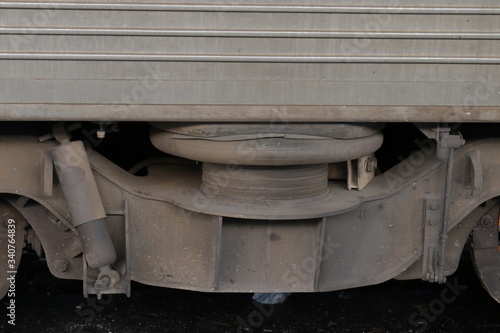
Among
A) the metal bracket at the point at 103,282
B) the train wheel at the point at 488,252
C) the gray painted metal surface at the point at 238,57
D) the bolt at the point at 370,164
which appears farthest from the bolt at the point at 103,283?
the train wheel at the point at 488,252

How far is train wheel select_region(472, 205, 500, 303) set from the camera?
341cm

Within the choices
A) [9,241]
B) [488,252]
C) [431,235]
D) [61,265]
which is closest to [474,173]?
[431,235]

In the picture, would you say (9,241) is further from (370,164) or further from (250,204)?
(370,164)

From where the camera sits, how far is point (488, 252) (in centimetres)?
343

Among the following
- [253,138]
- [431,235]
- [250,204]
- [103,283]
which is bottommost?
[103,283]

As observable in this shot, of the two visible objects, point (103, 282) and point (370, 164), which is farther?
point (370, 164)

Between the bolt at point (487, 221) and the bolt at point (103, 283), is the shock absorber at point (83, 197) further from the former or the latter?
the bolt at point (487, 221)

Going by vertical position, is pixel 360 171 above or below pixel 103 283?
above

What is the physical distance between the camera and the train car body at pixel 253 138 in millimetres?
2592

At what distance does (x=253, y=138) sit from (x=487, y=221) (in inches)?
57.7

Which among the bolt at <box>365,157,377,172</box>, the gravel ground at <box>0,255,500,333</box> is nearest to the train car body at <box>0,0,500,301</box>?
the bolt at <box>365,157,377,172</box>

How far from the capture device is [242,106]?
2.66 metres

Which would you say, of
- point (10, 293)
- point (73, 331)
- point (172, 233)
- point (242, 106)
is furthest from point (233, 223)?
point (10, 293)

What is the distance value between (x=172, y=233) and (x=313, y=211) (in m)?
0.70
